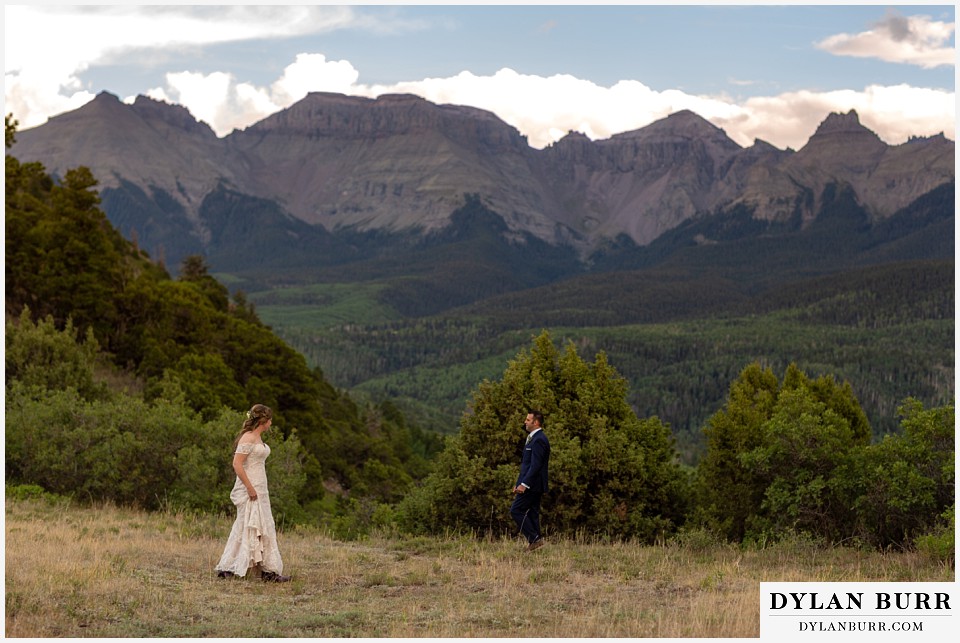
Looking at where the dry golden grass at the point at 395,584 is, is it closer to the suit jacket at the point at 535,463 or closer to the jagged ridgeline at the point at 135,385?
the suit jacket at the point at 535,463

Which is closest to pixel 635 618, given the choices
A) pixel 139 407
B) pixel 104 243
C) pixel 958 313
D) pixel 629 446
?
pixel 958 313

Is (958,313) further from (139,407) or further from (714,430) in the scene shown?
(139,407)

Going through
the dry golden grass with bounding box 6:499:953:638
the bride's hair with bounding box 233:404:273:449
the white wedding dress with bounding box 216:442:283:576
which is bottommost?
the dry golden grass with bounding box 6:499:953:638

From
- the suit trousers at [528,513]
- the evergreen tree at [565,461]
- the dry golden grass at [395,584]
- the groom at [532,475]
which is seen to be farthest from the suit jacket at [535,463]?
the evergreen tree at [565,461]

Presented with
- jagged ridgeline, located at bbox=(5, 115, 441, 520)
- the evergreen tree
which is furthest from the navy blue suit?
jagged ridgeline, located at bbox=(5, 115, 441, 520)

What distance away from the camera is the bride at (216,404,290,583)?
48.7 ft

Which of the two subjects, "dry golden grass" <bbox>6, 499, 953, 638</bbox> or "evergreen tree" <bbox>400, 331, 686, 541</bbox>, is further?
"evergreen tree" <bbox>400, 331, 686, 541</bbox>

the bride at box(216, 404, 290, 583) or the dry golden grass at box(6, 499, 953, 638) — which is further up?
the bride at box(216, 404, 290, 583)

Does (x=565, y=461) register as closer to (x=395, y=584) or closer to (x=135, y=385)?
(x=395, y=584)

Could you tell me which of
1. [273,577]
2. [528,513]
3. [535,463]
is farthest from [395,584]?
[528,513]

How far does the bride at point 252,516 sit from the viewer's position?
14.9 meters

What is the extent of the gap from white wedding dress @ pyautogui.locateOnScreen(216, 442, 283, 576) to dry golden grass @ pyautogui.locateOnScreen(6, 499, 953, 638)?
313mm

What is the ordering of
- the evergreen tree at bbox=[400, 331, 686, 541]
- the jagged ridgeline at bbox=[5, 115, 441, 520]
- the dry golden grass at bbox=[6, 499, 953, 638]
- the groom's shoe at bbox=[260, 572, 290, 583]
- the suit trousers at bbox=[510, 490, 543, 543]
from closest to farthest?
the dry golden grass at bbox=[6, 499, 953, 638]
the groom's shoe at bbox=[260, 572, 290, 583]
the suit trousers at bbox=[510, 490, 543, 543]
the evergreen tree at bbox=[400, 331, 686, 541]
the jagged ridgeline at bbox=[5, 115, 441, 520]

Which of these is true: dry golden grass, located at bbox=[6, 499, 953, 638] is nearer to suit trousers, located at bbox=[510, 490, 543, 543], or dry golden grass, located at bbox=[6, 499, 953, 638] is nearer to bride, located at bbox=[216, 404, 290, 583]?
bride, located at bbox=[216, 404, 290, 583]
